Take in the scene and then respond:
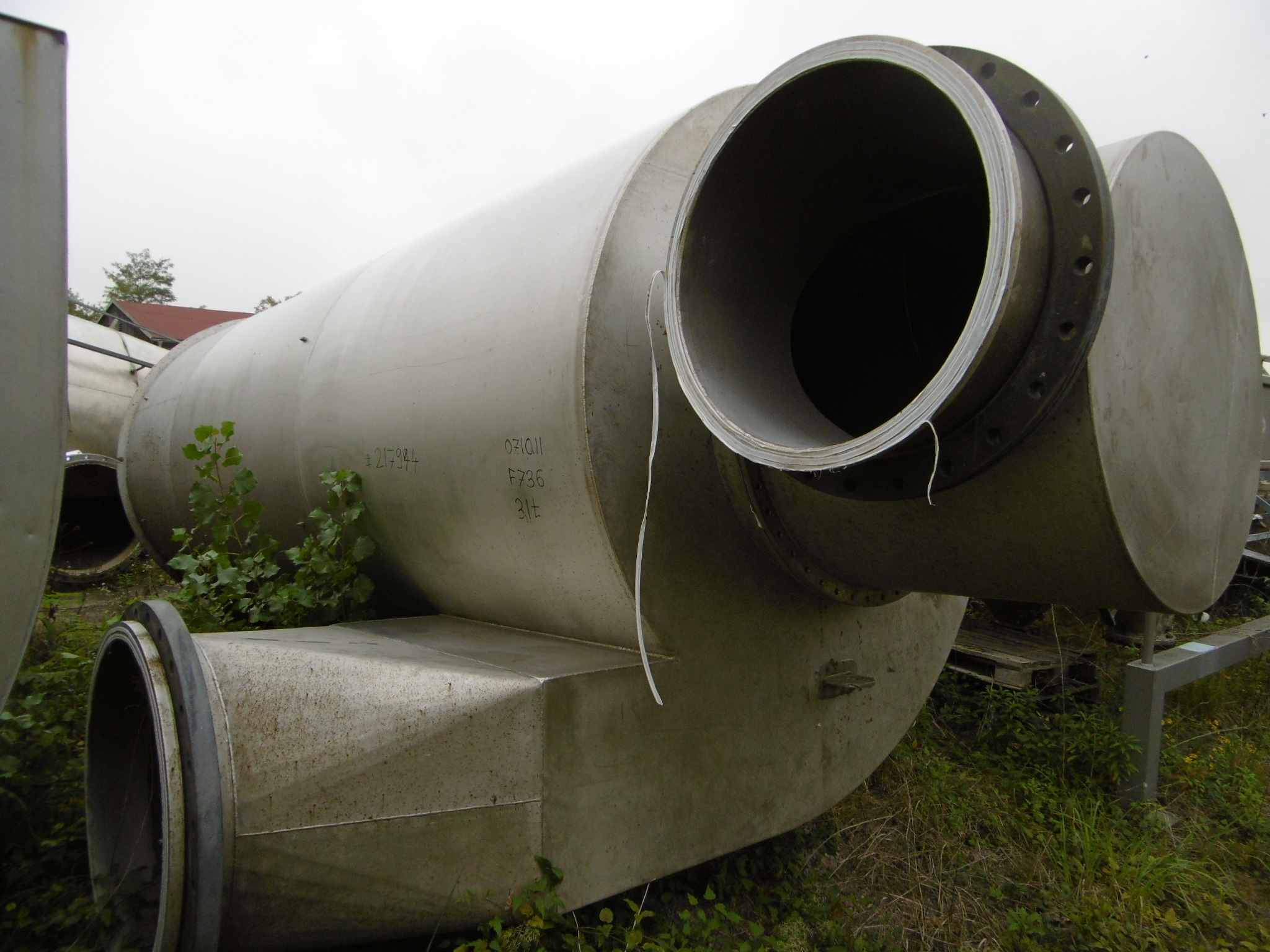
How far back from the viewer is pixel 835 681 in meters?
2.07

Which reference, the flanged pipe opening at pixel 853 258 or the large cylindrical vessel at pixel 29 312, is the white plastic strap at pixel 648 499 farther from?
the large cylindrical vessel at pixel 29 312

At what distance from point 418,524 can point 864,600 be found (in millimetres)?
1182

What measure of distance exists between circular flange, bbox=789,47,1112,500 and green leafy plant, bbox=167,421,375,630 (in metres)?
1.67

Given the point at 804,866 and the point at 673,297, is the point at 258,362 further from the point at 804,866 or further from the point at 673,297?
the point at 804,866

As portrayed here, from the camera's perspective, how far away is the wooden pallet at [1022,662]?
3303 millimetres

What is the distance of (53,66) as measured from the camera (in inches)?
47.3

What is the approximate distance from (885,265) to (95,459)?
5.15m

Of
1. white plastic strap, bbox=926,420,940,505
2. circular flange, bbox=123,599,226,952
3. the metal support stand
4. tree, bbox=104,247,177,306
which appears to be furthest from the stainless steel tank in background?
tree, bbox=104,247,177,306

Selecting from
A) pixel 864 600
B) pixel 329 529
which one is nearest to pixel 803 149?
pixel 864 600

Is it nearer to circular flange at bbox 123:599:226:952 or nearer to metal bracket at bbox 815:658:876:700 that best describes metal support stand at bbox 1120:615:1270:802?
metal bracket at bbox 815:658:876:700

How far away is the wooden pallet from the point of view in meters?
3.30

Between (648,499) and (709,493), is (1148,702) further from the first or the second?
(648,499)

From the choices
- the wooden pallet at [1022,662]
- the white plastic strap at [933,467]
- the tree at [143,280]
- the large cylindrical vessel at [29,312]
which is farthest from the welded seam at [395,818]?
the tree at [143,280]

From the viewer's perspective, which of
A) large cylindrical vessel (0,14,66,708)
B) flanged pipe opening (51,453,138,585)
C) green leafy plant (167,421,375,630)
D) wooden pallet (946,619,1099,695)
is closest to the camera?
large cylindrical vessel (0,14,66,708)
